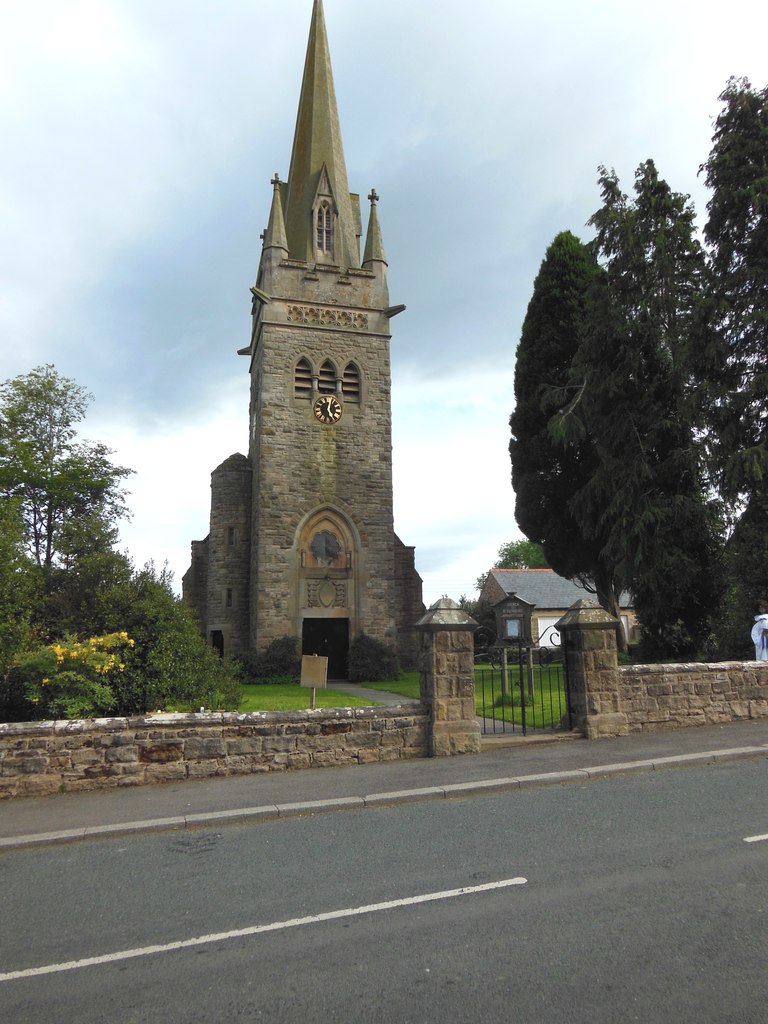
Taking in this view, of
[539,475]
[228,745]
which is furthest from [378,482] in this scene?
[228,745]

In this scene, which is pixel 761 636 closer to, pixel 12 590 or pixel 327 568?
pixel 12 590

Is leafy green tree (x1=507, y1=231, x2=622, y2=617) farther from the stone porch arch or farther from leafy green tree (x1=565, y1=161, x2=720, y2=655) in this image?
the stone porch arch

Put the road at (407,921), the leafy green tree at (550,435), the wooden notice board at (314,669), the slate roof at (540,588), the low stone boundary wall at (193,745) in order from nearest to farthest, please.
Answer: the road at (407,921)
the low stone boundary wall at (193,745)
the wooden notice board at (314,669)
the leafy green tree at (550,435)
the slate roof at (540,588)

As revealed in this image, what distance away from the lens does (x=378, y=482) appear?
26375 millimetres

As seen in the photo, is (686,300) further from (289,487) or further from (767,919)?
(767,919)

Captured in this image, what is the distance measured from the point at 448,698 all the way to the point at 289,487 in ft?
55.8

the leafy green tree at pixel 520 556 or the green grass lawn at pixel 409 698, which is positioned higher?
the leafy green tree at pixel 520 556

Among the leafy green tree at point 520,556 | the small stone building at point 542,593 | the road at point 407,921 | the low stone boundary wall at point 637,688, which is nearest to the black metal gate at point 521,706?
the low stone boundary wall at point 637,688

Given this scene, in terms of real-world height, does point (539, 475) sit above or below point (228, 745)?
above

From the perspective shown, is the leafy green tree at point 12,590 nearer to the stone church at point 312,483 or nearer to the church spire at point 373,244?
the stone church at point 312,483

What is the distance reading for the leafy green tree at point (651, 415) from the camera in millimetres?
18469

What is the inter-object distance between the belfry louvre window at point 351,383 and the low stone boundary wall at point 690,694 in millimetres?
18362

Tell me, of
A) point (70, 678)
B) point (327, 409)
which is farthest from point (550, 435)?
point (70, 678)

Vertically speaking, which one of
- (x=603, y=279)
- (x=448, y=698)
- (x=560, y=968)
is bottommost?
(x=560, y=968)
